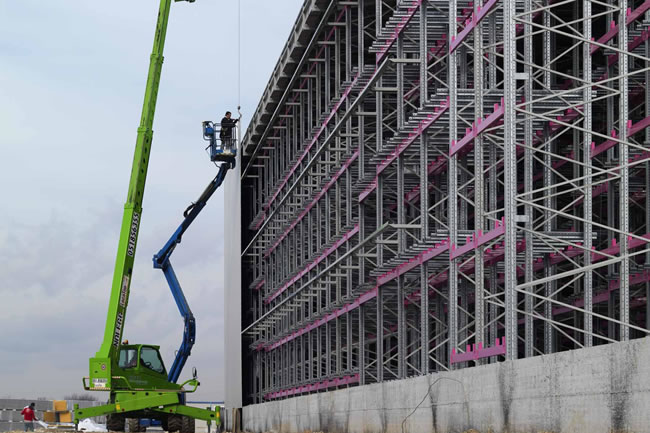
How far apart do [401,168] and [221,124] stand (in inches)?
968

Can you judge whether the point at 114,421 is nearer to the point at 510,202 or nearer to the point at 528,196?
the point at 528,196

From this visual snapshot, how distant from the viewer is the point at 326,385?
4409cm

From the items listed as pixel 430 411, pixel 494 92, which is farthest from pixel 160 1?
pixel 430 411

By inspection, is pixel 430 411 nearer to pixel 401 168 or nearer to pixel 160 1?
pixel 401 168

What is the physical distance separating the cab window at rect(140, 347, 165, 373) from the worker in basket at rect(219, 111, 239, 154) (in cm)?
1980

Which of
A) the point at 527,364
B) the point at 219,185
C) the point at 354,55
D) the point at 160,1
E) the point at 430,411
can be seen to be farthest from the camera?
the point at 219,185

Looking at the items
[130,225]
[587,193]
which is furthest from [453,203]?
[130,225]

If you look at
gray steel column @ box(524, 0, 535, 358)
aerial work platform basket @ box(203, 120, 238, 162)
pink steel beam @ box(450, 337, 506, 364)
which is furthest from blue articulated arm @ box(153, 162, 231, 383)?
gray steel column @ box(524, 0, 535, 358)

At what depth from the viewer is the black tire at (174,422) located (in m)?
36.3

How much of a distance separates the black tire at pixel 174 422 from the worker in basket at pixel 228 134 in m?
21.5

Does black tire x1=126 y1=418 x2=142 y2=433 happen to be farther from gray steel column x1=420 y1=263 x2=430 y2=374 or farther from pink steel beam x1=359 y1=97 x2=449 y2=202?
gray steel column x1=420 y1=263 x2=430 y2=374

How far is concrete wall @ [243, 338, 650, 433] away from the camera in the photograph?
44.8ft

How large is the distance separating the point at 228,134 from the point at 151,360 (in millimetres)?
21017

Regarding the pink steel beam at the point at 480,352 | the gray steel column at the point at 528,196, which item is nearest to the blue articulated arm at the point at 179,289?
the pink steel beam at the point at 480,352
